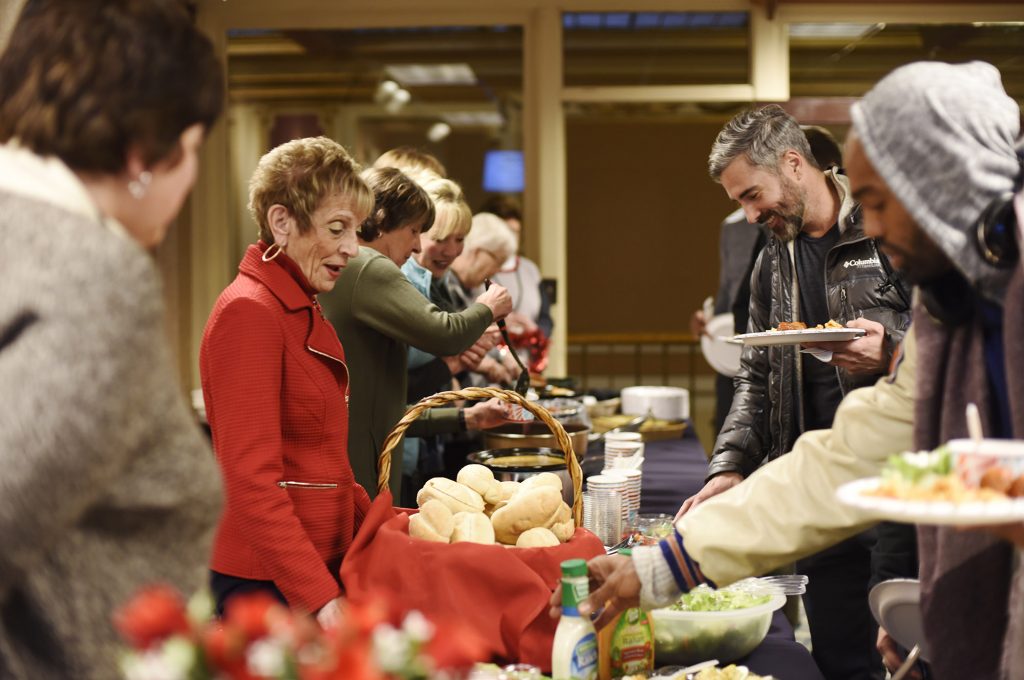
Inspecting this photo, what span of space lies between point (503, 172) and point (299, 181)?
487 centimetres

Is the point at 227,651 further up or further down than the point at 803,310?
further down

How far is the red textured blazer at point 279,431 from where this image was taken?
5.67 ft

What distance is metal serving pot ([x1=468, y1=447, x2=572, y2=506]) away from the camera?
221 centimetres

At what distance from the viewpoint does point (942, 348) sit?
141 cm

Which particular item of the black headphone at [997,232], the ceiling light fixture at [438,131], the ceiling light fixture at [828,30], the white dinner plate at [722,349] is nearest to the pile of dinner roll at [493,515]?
the black headphone at [997,232]

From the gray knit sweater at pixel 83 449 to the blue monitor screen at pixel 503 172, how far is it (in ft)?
19.0

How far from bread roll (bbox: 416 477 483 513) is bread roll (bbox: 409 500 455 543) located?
0.16 feet

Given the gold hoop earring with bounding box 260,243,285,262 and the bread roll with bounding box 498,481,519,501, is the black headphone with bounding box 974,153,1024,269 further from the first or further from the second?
the gold hoop earring with bounding box 260,243,285,262

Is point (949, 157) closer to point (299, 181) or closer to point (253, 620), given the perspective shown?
point (253, 620)

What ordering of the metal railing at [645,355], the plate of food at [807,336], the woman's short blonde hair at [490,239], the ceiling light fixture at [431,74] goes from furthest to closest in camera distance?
1. the metal railing at [645,355]
2. the ceiling light fixture at [431,74]
3. the woman's short blonde hair at [490,239]
4. the plate of food at [807,336]

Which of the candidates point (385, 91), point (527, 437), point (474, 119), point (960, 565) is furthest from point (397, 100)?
point (960, 565)

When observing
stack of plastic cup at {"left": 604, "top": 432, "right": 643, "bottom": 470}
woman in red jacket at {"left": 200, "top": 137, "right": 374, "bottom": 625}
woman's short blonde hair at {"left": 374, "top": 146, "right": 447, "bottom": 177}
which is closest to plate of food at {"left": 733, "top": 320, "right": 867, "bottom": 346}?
stack of plastic cup at {"left": 604, "top": 432, "right": 643, "bottom": 470}

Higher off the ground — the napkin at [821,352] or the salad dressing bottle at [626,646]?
the napkin at [821,352]

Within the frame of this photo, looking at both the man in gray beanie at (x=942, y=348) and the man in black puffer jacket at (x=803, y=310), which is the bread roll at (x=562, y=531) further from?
the man in black puffer jacket at (x=803, y=310)
